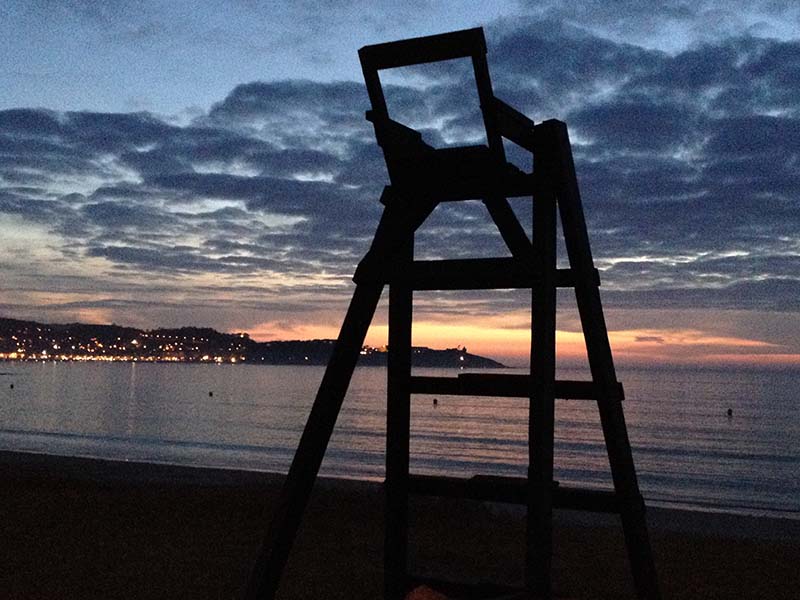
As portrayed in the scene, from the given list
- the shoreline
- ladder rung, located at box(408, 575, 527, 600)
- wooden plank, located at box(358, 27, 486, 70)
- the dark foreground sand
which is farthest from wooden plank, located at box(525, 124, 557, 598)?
the shoreline

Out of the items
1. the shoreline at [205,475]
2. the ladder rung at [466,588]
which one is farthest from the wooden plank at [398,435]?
the shoreline at [205,475]

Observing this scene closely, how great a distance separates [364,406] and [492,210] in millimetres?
73853

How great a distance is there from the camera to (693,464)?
1491 inches

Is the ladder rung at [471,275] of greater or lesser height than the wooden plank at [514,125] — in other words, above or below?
below

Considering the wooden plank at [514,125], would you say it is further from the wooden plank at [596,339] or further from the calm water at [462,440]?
the calm water at [462,440]

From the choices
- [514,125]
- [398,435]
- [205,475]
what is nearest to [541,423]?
[398,435]

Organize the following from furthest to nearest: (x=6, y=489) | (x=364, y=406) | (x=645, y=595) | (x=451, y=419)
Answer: (x=364, y=406) < (x=451, y=419) < (x=6, y=489) < (x=645, y=595)

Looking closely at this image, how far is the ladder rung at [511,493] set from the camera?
4.93m

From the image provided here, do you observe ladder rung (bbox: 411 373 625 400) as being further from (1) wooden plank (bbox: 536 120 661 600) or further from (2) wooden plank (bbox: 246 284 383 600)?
(2) wooden plank (bbox: 246 284 383 600)

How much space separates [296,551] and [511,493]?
18.9 ft

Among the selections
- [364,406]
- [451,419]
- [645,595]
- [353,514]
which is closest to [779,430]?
[451,419]

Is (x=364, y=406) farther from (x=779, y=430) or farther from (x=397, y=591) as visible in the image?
(x=397, y=591)

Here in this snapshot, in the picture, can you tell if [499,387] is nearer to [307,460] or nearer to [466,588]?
[307,460]

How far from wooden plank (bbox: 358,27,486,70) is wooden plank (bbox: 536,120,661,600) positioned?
85 centimetres
